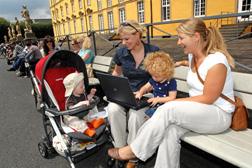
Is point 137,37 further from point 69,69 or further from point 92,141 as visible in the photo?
point 92,141

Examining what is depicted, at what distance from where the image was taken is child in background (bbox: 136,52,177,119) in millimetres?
2293

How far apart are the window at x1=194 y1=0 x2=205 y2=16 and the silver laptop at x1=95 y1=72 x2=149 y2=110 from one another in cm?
1658

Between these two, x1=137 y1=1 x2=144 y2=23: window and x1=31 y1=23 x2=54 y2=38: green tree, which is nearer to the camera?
x1=137 y1=1 x2=144 y2=23: window

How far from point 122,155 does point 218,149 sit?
0.98m

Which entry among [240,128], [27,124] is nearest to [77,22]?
[27,124]

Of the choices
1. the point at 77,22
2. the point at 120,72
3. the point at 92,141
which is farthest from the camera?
the point at 77,22

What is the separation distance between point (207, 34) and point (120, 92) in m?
1.17

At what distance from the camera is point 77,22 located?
125 ft

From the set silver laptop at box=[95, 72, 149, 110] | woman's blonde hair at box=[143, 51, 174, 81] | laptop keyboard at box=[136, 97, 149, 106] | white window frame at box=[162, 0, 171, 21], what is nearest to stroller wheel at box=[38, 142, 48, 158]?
silver laptop at box=[95, 72, 149, 110]

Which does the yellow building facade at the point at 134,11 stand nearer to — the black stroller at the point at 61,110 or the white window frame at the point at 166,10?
the white window frame at the point at 166,10

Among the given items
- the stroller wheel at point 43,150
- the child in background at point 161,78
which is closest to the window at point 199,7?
the child in background at point 161,78

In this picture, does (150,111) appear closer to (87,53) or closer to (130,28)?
(130,28)

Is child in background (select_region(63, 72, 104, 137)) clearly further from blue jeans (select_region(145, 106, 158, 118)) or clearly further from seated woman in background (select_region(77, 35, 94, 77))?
seated woman in background (select_region(77, 35, 94, 77))

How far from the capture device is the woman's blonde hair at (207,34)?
6.50 ft
